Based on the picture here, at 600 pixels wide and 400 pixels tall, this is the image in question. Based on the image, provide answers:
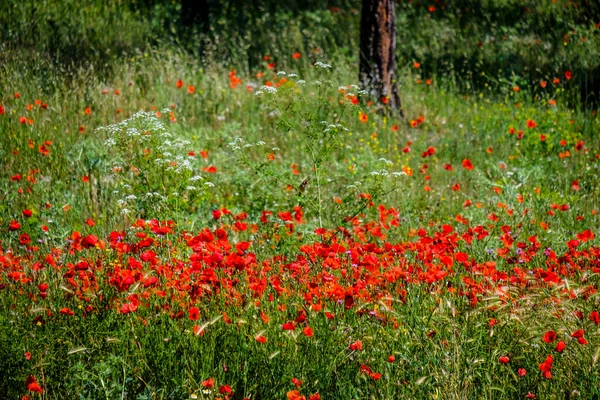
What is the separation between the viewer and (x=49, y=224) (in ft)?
15.4

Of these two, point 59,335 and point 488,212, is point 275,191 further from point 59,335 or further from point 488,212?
point 59,335

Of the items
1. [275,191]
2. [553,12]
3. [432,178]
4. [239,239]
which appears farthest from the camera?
[553,12]

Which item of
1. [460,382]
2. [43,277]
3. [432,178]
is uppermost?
[43,277]

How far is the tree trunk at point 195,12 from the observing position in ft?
36.2

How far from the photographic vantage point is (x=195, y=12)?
11.2m

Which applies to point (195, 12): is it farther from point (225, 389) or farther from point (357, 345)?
point (225, 389)

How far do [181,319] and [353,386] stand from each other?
0.87m

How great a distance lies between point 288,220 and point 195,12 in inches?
327

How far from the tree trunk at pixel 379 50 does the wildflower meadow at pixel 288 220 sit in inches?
8.9

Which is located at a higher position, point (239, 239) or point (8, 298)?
point (8, 298)

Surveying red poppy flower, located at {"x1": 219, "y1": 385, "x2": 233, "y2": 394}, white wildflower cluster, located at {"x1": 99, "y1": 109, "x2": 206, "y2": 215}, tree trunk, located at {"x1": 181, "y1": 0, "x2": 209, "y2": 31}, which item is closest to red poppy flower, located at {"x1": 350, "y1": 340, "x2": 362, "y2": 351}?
red poppy flower, located at {"x1": 219, "y1": 385, "x2": 233, "y2": 394}

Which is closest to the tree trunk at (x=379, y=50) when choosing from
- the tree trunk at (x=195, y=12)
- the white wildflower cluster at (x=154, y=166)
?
the white wildflower cluster at (x=154, y=166)

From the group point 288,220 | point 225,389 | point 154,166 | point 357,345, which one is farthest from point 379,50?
point 225,389

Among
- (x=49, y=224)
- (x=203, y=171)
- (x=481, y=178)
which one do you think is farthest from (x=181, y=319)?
(x=481, y=178)
